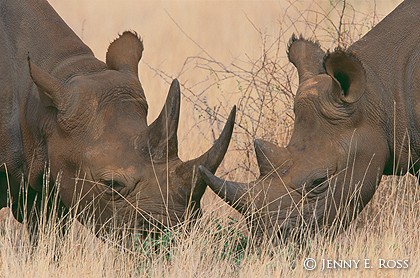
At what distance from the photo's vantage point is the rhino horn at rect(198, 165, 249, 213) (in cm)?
724

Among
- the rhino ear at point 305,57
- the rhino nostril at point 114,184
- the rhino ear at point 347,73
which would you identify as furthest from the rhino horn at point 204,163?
the rhino ear at point 305,57

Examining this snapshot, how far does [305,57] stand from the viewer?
7.94 meters

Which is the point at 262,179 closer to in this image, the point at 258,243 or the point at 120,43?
the point at 258,243

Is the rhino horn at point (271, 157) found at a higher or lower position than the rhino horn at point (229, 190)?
higher

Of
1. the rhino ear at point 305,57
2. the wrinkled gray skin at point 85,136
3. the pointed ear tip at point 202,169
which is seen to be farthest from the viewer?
the rhino ear at point 305,57

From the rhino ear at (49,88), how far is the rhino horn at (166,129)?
1.92 feet

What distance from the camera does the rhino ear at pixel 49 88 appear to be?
7328 mm

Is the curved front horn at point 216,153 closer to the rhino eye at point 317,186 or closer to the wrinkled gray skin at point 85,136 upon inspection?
the wrinkled gray skin at point 85,136

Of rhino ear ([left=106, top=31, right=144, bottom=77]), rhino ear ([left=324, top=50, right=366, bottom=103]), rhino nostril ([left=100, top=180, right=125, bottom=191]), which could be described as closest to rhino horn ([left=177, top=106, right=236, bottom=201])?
rhino nostril ([left=100, top=180, right=125, bottom=191])

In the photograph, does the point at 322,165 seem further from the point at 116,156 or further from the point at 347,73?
the point at 116,156

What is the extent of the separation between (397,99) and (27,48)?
2384 millimetres

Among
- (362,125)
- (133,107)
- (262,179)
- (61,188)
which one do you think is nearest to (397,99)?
(362,125)

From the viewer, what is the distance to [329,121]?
7.45m

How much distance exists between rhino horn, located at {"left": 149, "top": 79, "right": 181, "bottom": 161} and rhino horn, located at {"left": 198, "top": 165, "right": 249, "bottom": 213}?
307mm
